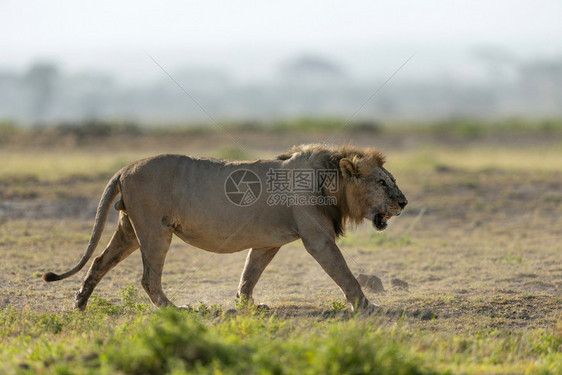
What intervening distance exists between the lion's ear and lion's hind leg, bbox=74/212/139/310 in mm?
2599

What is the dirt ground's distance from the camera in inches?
357

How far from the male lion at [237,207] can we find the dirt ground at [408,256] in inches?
31.3

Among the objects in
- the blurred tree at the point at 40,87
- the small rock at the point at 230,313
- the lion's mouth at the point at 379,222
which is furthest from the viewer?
the blurred tree at the point at 40,87

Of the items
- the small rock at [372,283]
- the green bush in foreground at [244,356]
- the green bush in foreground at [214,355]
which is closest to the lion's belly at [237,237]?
the small rock at [372,283]

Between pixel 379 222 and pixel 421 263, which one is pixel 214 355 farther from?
pixel 421 263

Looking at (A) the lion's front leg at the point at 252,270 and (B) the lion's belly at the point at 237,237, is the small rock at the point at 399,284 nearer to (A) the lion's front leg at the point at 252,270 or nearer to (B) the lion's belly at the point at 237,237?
(A) the lion's front leg at the point at 252,270

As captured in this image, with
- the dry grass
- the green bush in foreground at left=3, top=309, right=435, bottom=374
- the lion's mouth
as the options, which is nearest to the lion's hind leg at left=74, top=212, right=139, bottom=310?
the dry grass

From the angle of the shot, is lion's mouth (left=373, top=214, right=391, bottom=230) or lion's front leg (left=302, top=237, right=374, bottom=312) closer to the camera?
lion's front leg (left=302, top=237, right=374, bottom=312)

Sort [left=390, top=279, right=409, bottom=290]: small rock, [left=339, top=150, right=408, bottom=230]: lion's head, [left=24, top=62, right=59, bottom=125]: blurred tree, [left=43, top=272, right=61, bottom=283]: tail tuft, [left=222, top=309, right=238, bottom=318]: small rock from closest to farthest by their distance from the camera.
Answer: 1. [left=222, top=309, right=238, bottom=318]: small rock
2. [left=43, top=272, right=61, bottom=283]: tail tuft
3. [left=339, top=150, right=408, bottom=230]: lion's head
4. [left=390, top=279, right=409, bottom=290]: small rock
5. [left=24, top=62, right=59, bottom=125]: blurred tree

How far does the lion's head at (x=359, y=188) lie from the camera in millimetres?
8906

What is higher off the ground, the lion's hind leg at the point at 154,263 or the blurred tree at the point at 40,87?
the blurred tree at the point at 40,87

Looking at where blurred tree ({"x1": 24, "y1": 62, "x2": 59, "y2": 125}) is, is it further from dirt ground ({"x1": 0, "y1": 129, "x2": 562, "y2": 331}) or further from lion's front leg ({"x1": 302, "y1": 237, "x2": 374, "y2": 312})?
lion's front leg ({"x1": 302, "y1": 237, "x2": 374, "y2": 312})

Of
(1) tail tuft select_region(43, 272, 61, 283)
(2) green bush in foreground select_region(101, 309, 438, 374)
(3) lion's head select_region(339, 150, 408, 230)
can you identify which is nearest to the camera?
(2) green bush in foreground select_region(101, 309, 438, 374)

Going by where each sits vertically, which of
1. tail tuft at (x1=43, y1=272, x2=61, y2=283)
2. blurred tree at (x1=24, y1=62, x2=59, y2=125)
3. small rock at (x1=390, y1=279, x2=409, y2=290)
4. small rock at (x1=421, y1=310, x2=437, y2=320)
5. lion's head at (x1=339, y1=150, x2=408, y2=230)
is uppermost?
blurred tree at (x1=24, y1=62, x2=59, y2=125)
